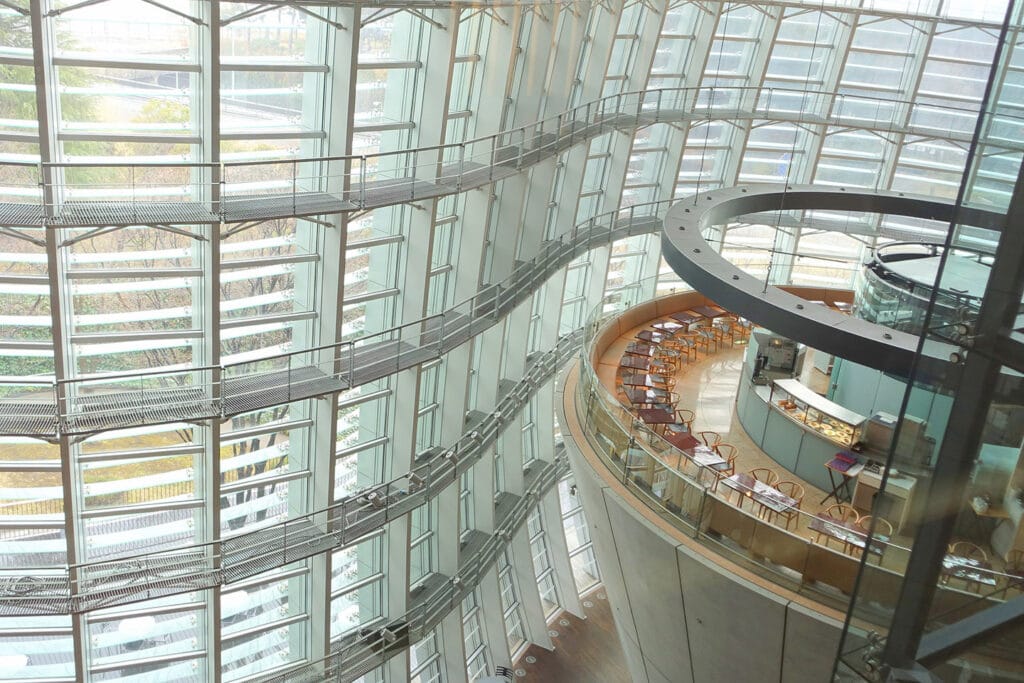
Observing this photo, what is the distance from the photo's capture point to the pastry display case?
14602 mm

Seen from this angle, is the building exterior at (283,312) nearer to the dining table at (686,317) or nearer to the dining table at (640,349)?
the dining table at (640,349)

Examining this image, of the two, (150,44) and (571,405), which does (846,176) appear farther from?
(150,44)

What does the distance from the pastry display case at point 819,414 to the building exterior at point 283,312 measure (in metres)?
3.97

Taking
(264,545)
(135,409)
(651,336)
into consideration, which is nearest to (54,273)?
(135,409)

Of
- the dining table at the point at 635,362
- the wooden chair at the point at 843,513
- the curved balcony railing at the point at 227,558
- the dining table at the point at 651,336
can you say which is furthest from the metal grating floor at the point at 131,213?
the dining table at the point at 651,336

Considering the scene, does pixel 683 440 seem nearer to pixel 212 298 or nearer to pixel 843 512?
pixel 843 512

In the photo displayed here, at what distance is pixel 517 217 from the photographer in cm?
1939

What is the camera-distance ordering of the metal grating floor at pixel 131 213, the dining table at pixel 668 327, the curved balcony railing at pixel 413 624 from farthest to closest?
1. the dining table at pixel 668 327
2. the curved balcony railing at pixel 413 624
3. the metal grating floor at pixel 131 213

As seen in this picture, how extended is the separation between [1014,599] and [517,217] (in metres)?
15.5

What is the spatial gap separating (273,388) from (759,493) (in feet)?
22.7

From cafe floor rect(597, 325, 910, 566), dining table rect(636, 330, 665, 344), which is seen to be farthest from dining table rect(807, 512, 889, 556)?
dining table rect(636, 330, 665, 344)

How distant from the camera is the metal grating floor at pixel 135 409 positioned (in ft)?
41.4

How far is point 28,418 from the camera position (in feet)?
40.5

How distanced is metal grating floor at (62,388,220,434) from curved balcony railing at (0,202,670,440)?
0.01 metres
